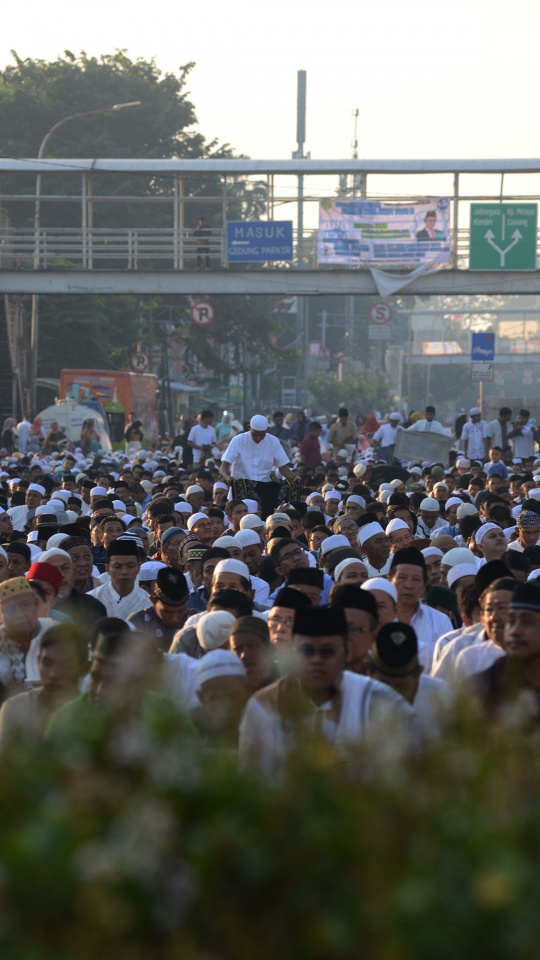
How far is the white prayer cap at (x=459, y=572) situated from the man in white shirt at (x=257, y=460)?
461 centimetres

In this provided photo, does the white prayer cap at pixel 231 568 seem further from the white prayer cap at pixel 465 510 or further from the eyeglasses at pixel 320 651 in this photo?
the white prayer cap at pixel 465 510

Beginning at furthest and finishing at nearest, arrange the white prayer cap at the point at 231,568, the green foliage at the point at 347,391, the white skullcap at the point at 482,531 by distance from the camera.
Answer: the green foliage at the point at 347,391
the white skullcap at the point at 482,531
the white prayer cap at the point at 231,568

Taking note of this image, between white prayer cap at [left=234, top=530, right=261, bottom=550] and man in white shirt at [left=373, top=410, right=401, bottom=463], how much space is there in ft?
34.6

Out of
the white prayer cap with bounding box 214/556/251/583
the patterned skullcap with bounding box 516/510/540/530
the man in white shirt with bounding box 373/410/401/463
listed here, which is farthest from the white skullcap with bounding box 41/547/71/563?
the man in white shirt with bounding box 373/410/401/463

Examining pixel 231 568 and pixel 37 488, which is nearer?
pixel 231 568

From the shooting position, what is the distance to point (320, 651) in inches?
177

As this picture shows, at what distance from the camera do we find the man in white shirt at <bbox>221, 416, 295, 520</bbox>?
12969 millimetres

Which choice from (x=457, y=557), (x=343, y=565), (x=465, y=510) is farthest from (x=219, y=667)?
(x=465, y=510)

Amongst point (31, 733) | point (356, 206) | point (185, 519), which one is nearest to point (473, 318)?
point (356, 206)

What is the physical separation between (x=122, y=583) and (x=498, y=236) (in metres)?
18.8

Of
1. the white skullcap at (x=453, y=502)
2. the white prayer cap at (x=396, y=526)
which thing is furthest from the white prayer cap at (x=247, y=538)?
the white skullcap at (x=453, y=502)

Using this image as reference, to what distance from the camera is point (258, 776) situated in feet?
7.52

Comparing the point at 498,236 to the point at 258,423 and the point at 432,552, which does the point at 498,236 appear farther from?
the point at 432,552

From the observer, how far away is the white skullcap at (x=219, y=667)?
16.1 feet
